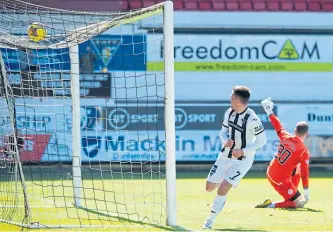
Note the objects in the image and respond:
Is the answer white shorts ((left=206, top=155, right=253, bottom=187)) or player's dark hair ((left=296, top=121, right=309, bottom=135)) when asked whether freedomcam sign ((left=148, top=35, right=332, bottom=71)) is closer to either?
player's dark hair ((left=296, top=121, right=309, bottom=135))

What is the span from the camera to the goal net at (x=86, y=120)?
33.9ft

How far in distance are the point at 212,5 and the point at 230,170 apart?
11.5 metres

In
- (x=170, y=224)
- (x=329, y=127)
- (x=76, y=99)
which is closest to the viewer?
(x=170, y=224)

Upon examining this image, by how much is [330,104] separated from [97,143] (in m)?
5.89

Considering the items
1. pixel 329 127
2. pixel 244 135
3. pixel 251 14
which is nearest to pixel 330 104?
pixel 329 127

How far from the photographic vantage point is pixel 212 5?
2155 cm

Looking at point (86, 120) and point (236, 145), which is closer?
point (236, 145)

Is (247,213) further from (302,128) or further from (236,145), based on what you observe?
(302,128)

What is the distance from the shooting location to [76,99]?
1239 cm

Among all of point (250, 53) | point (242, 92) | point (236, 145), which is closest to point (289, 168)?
point (236, 145)

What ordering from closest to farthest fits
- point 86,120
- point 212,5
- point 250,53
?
point 86,120
point 250,53
point 212,5

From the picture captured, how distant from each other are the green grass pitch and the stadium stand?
6.01m

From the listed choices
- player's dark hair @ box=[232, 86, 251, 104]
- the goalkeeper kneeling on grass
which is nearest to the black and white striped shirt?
player's dark hair @ box=[232, 86, 251, 104]

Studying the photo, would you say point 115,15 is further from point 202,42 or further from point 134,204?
point 202,42
